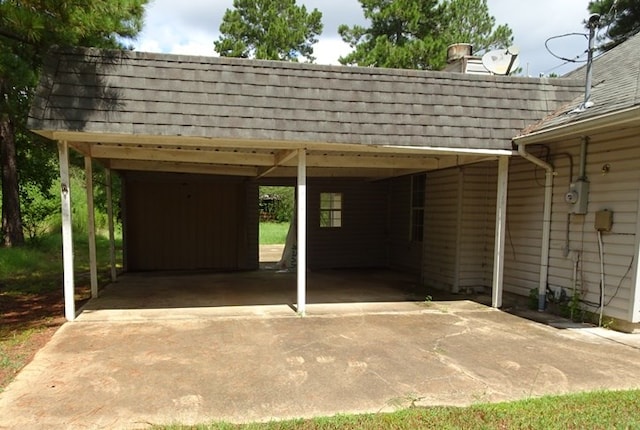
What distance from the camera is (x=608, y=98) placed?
18.2 ft

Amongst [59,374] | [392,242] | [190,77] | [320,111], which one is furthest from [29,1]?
[392,242]

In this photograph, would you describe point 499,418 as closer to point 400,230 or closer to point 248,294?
point 248,294

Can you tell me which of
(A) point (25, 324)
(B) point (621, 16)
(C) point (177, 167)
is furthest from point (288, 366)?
(B) point (621, 16)

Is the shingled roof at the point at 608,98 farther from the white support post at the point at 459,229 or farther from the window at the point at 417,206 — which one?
the window at the point at 417,206

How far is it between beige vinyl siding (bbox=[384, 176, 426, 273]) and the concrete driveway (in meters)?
4.14

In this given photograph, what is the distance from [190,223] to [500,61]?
7.75 metres

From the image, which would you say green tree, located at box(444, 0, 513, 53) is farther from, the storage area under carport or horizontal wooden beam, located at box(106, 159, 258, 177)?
the storage area under carport

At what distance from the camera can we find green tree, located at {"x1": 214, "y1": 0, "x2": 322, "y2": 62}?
21.5 meters

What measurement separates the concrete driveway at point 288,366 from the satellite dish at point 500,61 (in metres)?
4.24

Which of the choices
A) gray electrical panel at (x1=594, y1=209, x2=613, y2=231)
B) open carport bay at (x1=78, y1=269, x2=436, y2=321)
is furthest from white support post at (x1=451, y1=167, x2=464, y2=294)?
gray electrical panel at (x1=594, y1=209, x2=613, y2=231)

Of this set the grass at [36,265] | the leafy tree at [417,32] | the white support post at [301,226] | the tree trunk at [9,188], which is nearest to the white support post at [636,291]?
the white support post at [301,226]

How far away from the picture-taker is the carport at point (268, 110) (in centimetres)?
507

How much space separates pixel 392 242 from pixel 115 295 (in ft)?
22.2

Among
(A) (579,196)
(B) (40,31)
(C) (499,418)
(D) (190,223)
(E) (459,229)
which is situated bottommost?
(C) (499,418)
